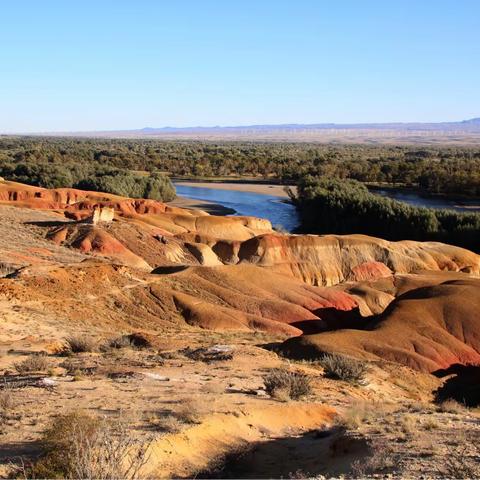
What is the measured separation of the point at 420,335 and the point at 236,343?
7795 millimetres

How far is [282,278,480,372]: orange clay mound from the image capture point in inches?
934

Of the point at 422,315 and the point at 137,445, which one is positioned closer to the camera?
the point at 137,445

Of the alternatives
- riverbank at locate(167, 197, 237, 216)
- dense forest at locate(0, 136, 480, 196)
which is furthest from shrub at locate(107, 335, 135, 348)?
dense forest at locate(0, 136, 480, 196)

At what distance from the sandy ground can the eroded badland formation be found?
47475 mm

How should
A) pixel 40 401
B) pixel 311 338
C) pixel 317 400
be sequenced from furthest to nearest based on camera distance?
pixel 311 338 < pixel 317 400 < pixel 40 401

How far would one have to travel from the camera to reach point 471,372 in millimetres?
25391

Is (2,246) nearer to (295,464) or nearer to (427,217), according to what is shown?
(295,464)

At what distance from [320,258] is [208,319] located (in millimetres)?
17935

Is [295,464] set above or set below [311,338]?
above

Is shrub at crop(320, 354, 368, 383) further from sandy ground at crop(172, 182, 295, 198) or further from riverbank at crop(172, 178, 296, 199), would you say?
sandy ground at crop(172, 182, 295, 198)

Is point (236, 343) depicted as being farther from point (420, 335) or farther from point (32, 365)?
point (32, 365)

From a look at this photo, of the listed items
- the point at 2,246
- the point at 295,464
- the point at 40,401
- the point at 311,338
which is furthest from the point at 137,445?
the point at 2,246

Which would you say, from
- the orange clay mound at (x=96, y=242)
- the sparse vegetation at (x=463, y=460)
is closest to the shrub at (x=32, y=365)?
the sparse vegetation at (x=463, y=460)

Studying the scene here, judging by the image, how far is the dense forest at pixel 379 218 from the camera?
2309 inches
